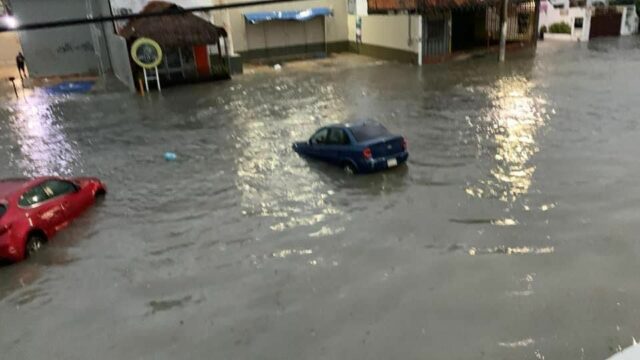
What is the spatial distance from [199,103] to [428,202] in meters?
15.4

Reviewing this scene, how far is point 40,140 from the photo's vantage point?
19.7 meters

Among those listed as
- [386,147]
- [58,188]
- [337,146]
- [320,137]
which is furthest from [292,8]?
[58,188]

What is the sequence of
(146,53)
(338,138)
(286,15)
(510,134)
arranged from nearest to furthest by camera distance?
(338,138), (510,134), (146,53), (286,15)

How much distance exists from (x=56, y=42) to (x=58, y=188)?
28345mm

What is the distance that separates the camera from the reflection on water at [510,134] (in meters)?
12.6

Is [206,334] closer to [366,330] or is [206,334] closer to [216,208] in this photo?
[366,330]

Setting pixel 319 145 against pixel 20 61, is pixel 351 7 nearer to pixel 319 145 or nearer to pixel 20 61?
pixel 20 61

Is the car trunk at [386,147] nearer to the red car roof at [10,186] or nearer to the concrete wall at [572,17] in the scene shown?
the red car roof at [10,186]

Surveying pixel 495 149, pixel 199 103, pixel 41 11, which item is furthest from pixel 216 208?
pixel 41 11

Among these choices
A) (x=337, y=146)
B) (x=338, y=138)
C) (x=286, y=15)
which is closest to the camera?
(x=337, y=146)

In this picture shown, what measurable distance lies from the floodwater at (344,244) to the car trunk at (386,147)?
68cm

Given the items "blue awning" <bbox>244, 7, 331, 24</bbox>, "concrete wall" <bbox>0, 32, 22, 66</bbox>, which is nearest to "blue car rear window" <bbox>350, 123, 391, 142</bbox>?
"blue awning" <bbox>244, 7, 331, 24</bbox>

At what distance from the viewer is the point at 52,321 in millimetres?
8438

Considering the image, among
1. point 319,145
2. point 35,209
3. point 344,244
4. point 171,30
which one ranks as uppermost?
point 171,30
